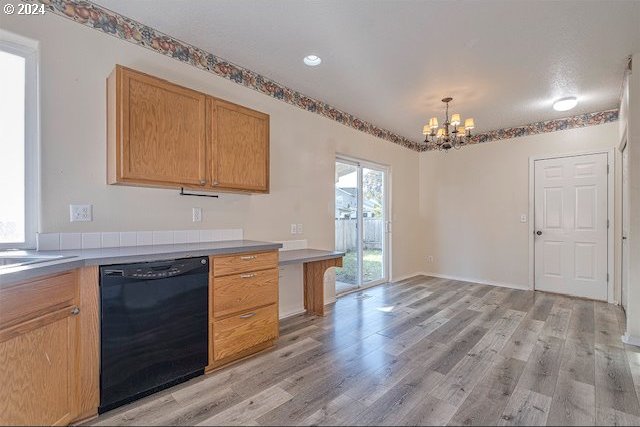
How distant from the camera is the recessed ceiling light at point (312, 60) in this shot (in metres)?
2.67

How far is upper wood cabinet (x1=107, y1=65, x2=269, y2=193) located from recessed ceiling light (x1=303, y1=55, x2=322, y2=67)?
2.13 ft

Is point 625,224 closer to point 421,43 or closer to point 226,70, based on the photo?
point 421,43

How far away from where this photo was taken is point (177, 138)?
7.17ft

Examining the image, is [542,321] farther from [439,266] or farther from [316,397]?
[316,397]

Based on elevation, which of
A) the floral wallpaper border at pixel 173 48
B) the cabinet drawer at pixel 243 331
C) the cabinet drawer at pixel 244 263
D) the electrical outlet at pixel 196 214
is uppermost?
the floral wallpaper border at pixel 173 48

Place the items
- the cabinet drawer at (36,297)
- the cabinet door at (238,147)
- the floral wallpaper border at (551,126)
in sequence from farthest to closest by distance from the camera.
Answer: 1. the floral wallpaper border at (551,126)
2. the cabinet door at (238,147)
3. the cabinet drawer at (36,297)

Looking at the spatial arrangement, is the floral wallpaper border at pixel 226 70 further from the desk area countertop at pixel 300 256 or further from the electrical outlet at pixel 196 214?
the desk area countertop at pixel 300 256

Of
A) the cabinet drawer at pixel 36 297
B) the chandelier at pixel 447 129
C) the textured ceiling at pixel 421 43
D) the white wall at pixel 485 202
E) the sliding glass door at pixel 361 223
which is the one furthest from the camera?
the white wall at pixel 485 202

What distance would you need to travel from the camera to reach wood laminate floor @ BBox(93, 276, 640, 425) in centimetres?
169

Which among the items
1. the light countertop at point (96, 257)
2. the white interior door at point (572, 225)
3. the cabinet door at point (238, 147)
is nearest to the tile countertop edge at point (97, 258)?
the light countertop at point (96, 257)

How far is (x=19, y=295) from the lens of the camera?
132 centimetres

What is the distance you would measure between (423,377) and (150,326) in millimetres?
1836

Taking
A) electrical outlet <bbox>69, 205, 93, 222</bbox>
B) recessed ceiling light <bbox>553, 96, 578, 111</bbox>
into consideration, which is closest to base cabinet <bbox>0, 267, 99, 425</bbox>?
electrical outlet <bbox>69, 205, 93, 222</bbox>

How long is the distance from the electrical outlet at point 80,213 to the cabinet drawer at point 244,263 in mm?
895
